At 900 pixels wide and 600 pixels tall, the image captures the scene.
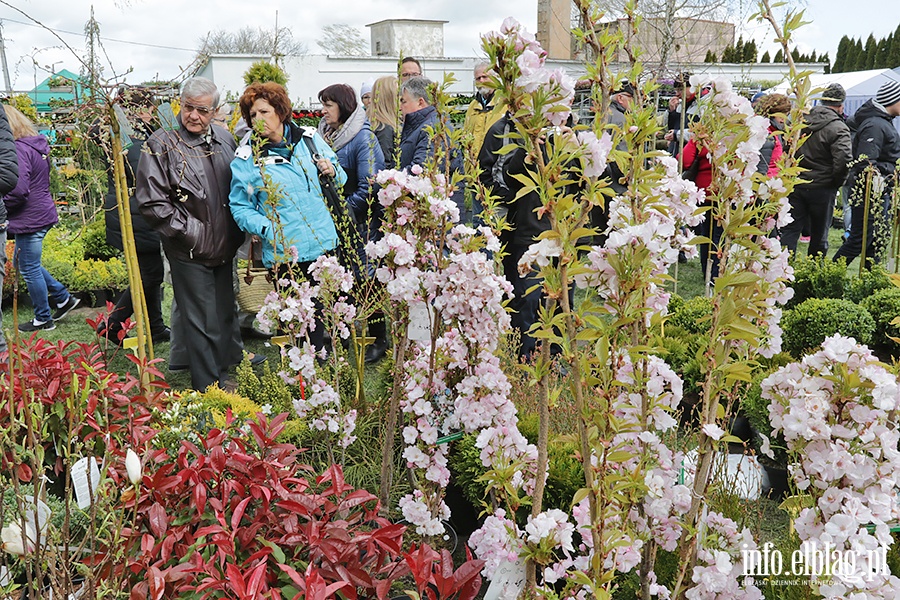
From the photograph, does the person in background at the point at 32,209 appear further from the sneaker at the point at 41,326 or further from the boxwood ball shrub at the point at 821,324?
the boxwood ball shrub at the point at 821,324

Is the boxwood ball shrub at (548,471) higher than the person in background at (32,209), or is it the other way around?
the person in background at (32,209)

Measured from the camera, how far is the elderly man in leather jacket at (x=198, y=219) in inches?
149

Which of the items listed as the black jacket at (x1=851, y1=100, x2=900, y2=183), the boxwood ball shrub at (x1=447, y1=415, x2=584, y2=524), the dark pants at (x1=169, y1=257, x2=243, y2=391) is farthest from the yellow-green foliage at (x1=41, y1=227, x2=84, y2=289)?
the black jacket at (x1=851, y1=100, x2=900, y2=183)

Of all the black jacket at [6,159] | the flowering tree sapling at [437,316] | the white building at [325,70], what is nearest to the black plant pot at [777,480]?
the flowering tree sapling at [437,316]

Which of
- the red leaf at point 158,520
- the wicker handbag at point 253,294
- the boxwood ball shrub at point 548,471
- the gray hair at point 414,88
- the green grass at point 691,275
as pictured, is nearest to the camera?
the red leaf at point 158,520

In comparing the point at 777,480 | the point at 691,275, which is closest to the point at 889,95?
the point at 691,275

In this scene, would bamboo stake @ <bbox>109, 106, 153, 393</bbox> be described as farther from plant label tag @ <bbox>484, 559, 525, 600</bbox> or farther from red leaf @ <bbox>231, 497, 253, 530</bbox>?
plant label tag @ <bbox>484, 559, 525, 600</bbox>

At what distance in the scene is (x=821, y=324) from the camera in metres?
4.09

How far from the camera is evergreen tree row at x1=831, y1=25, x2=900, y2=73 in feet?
92.8

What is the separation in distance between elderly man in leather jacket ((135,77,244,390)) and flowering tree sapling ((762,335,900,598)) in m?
3.13

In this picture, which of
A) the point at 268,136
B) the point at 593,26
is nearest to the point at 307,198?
the point at 268,136

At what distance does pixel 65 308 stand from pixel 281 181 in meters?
3.30

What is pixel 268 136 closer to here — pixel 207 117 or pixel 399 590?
pixel 207 117

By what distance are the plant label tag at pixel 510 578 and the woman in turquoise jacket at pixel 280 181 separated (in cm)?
245
